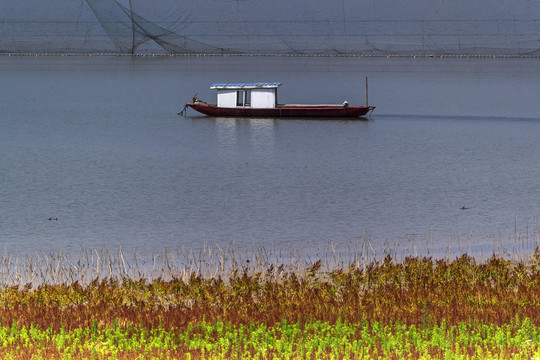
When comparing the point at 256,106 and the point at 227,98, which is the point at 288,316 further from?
the point at 227,98

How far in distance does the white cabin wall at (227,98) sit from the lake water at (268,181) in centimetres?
171

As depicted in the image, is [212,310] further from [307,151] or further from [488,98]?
[488,98]

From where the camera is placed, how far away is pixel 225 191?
3491cm

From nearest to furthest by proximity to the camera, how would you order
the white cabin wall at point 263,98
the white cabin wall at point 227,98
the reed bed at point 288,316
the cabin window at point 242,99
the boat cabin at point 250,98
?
the reed bed at point 288,316
the boat cabin at point 250,98
the white cabin wall at point 263,98
the white cabin wall at point 227,98
the cabin window at point 242,99

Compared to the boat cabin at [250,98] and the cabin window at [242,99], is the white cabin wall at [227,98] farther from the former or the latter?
the cabin window at [242,99]

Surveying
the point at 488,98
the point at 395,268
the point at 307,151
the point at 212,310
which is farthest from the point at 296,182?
the point at 488,98

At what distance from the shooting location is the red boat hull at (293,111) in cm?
6412

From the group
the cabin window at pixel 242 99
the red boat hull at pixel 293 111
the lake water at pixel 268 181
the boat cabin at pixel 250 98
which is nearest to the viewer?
the lake water at pixel 268 181

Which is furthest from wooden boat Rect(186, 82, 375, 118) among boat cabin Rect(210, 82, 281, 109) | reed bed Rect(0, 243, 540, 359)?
reed bed Rect(0, 243, 540, 359)

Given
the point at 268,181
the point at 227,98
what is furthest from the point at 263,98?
the point at 268,181

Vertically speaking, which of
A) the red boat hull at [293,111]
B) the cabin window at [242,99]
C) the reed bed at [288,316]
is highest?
the cabin window at [242,99]

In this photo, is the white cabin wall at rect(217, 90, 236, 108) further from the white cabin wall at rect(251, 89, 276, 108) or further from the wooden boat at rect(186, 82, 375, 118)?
the white cabin wall at rect(251, 89, 276, 108)

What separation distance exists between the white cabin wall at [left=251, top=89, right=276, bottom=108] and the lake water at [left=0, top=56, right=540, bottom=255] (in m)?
1.58

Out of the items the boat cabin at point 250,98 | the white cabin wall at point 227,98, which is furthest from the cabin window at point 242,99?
the white cabin wall at point 227,98
